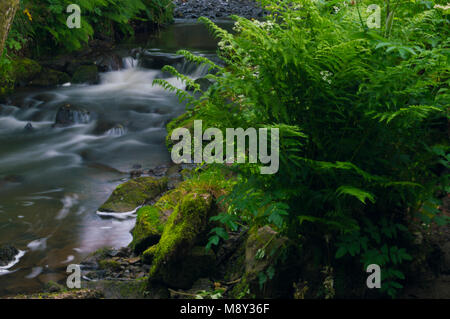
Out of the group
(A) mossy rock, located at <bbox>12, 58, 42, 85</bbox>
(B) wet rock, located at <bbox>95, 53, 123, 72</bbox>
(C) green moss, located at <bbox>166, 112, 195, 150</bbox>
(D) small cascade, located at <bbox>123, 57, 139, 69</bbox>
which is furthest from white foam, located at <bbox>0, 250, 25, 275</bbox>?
(D) small cascade, located at <bbox>123, 57, 139, 69</bbox>

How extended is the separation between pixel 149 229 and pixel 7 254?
1.53 meters

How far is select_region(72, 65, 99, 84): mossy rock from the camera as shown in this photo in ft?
39.3

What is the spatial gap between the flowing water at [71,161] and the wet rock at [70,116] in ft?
0.11

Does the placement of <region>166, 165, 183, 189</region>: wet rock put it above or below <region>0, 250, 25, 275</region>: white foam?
above

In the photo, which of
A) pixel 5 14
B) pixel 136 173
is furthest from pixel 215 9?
pixel 5 14

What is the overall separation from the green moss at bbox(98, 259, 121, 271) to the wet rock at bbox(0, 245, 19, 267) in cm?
97

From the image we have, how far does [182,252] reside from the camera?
11.7ft

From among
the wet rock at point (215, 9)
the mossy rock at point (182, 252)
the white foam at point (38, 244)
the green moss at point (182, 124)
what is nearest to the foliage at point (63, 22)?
the green moss at point (182, 124)

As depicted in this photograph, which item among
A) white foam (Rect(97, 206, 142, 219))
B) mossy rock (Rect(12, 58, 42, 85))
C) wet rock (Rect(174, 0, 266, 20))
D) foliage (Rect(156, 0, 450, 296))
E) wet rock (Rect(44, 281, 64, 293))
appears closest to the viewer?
foliage (Rect(156, 0, 450, 296))

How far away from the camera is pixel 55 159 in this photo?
315 inches

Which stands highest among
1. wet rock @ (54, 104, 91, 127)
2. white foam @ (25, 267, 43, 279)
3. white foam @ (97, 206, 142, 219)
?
wet rock @ (54, 104, 91, 127)

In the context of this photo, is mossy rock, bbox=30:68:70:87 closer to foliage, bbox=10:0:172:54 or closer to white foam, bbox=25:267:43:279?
foliage, bbox=10:0:172:54

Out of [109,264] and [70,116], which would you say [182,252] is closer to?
[109,264]
